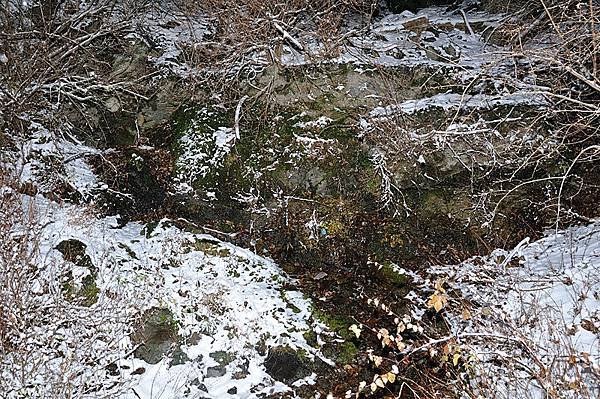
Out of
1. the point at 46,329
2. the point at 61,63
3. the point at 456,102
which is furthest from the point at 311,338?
the point at 61,63

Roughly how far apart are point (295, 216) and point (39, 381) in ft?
12.8

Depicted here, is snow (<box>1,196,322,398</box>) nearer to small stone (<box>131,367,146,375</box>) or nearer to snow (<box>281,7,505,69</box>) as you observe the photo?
small stone (<box>131,367,146,375</box>)

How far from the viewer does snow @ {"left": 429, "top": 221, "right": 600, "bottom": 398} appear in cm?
418

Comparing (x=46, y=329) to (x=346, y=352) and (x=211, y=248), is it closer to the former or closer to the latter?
(x=211, y=248)

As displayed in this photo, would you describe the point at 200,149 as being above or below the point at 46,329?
above

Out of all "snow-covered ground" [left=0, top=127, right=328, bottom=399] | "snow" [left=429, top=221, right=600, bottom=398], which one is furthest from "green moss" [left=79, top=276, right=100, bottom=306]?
"snow" [left=429, top=221, right=600, bottom=398]

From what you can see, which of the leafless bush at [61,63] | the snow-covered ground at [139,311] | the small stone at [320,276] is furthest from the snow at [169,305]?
the leafless bush at [61,63]

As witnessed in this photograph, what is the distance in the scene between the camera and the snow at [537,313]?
4.18 m

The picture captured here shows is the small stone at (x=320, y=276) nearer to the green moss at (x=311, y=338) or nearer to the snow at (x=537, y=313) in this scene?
the green moss at (x=311, y=338)

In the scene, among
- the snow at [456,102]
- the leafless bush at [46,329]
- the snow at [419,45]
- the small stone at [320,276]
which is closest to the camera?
the leafless bush at [46,329]

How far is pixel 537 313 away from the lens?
197 inches

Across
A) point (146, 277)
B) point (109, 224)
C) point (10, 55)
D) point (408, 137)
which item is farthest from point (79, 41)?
point (408, 137)

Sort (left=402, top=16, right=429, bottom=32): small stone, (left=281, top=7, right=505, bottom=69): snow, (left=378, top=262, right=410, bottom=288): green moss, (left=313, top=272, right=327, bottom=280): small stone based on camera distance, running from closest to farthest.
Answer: (left=378, top=262, right=410, bottom=288): green moss → (left=313, top=272, right=327, bottom=280): small stone → (left=281, top=7, right=505, bottom=69): snow → (left=402, top=16, right=429, bottom=32): small stone

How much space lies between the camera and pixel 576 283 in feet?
17.3
